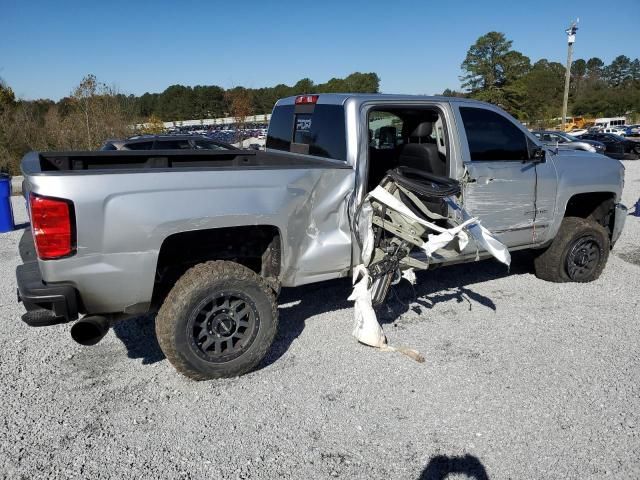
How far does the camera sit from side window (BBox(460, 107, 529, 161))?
4.53m

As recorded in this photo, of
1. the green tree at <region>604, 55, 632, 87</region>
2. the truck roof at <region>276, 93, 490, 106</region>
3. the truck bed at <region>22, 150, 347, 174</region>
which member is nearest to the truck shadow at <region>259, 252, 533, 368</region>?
the truck bed at <region>22, 150, 347, 174</region>

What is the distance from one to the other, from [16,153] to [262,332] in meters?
21.1

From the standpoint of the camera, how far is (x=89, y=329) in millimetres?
3000

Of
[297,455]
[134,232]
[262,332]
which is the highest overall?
[134,232]

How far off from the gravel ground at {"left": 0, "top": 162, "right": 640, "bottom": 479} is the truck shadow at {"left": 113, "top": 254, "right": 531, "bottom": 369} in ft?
0.10

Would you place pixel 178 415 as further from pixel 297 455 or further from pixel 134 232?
pixel 134 232

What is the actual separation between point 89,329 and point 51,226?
67cm

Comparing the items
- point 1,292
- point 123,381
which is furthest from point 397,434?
point 1,292

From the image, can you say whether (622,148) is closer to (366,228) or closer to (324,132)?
(324,132)

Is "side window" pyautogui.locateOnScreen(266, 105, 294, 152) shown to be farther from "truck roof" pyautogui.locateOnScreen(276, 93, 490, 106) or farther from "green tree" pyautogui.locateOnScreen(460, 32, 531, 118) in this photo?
"green tree" pyautogui.locateOnScreen(460, 32, 531, 118)

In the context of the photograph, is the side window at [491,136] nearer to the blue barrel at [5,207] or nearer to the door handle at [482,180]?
the door handle at [482,180]

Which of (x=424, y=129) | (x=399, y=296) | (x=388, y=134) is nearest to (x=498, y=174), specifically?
(x=424, y=129)

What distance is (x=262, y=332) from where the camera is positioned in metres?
3.55

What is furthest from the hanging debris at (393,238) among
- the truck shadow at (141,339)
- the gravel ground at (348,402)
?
the truck shadow at (141,339)
